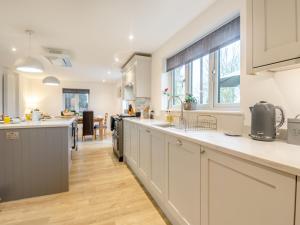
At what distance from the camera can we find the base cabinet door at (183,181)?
49.7 inches

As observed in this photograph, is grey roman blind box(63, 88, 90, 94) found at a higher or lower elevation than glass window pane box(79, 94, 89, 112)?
higher

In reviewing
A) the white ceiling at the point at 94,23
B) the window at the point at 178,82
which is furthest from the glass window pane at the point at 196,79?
the white ceiling at the point at 94,23

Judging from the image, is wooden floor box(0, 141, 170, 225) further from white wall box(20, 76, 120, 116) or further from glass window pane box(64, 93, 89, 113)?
glass window pane box(64, 93, 89, 113)

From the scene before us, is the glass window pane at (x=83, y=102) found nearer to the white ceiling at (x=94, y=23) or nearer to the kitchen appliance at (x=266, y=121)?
the white ceiling at (x=94, y=23)

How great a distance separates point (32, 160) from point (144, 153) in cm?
142

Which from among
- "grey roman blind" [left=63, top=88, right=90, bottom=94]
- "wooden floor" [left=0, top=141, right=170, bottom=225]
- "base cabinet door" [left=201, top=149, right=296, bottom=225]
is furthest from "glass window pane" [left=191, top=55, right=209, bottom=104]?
"grey roman blind" [left=63, top=88, right=90, bottom=94]

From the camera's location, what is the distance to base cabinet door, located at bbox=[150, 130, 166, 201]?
1.82 m

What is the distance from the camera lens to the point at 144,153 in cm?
237

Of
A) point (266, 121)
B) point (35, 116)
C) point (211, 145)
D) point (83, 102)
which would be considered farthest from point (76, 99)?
point (266, 121)

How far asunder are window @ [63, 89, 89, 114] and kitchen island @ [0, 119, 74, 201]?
5.72 meters

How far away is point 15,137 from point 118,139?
73.4 inches

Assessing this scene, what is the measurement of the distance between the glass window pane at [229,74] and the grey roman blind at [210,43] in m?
0.12

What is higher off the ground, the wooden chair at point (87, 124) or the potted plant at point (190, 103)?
the potted plant at point (190, 103)

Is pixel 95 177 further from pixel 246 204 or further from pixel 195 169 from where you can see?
pixel 246 204
